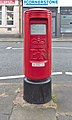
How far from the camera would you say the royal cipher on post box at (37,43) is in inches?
196

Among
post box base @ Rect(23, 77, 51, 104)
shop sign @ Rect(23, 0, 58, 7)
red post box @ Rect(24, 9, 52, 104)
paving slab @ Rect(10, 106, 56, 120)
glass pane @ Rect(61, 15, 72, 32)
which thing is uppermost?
shop sign @ Rect(23, 0, 58, 7)

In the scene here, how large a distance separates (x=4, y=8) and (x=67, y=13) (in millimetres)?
5512

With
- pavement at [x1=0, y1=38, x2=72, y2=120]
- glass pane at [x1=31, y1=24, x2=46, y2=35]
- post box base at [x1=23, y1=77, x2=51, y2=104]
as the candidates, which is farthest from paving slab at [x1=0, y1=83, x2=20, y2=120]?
glass pane at [x1=31, y1=24, x2=46, y2=35]

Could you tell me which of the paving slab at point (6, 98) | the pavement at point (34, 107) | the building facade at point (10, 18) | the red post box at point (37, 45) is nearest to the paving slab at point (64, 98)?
the pavement at point (34, 107)

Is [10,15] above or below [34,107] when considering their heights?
above

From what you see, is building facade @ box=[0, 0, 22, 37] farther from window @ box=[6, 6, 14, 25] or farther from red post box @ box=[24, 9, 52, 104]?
red post box @ box=[24, 9, 52, 104]

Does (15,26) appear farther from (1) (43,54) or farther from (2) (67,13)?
(1) (43,54)

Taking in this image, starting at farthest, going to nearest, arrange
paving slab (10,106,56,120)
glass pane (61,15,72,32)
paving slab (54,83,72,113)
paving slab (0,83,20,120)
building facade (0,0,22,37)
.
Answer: glass pane (61,15,72,32)
building facade (0,0,22,37)
paving slab (54,83,72,113)
paving slab (0,83,20,120)
paving slab (10,106,56,120)

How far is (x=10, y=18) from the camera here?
975 inches

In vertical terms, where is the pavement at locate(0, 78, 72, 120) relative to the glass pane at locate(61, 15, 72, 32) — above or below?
below

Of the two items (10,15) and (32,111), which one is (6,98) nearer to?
(32,111)

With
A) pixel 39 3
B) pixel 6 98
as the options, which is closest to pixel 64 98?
pixel 6 98

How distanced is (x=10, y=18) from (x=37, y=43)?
2015 centimetres

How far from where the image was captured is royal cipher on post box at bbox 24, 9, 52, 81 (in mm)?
4988
